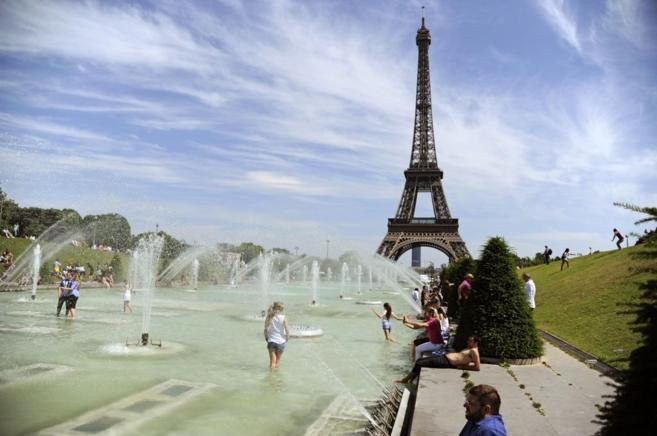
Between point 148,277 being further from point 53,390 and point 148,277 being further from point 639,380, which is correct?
point 639,380

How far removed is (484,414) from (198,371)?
8065mm

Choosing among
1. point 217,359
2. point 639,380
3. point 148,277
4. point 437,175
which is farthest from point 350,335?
point 437,175

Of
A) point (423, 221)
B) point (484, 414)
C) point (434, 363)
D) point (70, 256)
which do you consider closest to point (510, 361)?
point (434, 363)

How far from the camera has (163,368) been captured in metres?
11.0

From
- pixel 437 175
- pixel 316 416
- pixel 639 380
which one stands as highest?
pixel 437 175

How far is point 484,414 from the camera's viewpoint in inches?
171

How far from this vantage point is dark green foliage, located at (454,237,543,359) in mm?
11133

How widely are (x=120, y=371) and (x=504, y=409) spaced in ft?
26.5

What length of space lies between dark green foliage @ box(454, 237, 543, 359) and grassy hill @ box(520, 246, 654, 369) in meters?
1.78

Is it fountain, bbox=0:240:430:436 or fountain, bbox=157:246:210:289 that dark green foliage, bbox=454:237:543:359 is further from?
fountain, bbox=157:246:210:289

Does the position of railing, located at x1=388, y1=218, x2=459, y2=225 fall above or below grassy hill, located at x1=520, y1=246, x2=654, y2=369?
above

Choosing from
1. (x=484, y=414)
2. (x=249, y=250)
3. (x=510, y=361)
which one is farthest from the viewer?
(x=249, y=250)

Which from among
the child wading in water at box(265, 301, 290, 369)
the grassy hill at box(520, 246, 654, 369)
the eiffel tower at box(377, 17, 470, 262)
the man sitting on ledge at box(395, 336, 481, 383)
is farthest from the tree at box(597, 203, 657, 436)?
the eiffel tower at box(377, 17, 470, 262)

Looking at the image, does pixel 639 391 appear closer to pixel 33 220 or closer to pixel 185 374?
pixel 185 374
